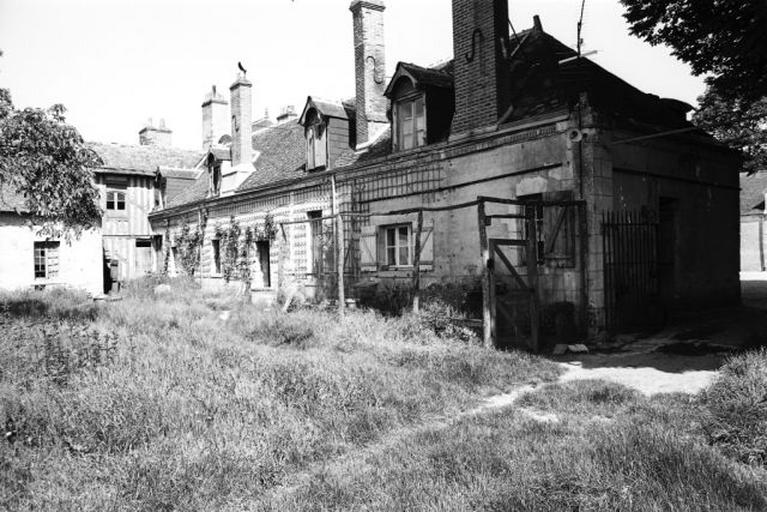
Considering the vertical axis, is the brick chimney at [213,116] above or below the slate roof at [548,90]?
above

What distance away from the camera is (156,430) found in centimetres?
497

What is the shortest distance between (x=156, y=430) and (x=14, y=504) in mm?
1266

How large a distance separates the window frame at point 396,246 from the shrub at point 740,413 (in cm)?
885

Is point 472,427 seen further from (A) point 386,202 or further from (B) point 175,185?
(B) point 175,185

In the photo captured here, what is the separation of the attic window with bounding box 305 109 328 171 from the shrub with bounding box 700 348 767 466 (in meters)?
13.4

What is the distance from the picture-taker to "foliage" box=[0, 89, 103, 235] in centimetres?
991

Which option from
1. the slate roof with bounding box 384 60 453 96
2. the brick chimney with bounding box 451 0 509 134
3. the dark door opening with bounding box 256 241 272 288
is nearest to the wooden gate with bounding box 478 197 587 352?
the brick chimney with bounding box 451 0 509 134

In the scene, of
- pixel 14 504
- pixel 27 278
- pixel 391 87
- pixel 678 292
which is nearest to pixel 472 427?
pixel 14 504

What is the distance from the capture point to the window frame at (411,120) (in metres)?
13.7

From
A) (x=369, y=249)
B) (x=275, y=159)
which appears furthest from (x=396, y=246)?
(x=275, y=159)

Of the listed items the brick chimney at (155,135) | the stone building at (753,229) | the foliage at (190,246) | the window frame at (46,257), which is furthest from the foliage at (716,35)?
the brick chimney at (155,135)

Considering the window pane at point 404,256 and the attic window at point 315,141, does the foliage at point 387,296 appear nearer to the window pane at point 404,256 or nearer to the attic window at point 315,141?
the window pane at point 404,256

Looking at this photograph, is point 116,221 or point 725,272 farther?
point 116,221

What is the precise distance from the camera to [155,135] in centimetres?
3250
